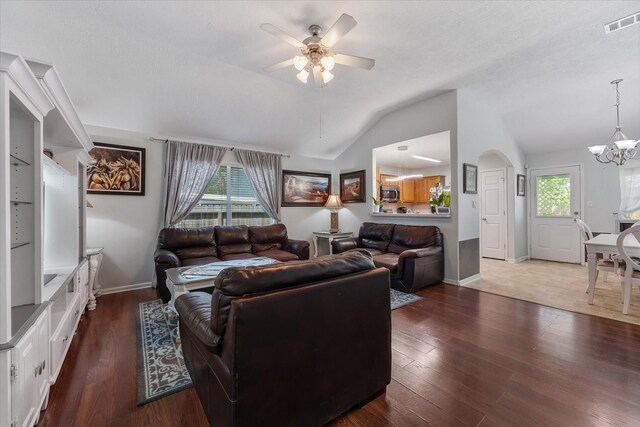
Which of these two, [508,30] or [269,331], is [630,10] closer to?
[508,30]

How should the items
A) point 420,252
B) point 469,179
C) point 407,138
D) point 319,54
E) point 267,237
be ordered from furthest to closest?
point 267,237
point 407,138
point 469,179
point 420,252
point 319,54

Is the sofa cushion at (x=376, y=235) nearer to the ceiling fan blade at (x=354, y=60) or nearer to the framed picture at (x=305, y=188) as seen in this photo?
the framed picture at (x=305, y=188)

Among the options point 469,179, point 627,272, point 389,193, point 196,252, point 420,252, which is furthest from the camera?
point 389,193

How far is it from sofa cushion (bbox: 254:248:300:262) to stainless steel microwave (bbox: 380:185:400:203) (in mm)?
3809

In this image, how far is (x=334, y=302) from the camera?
1407 millimetres

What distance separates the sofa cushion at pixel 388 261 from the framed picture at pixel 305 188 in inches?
89.9

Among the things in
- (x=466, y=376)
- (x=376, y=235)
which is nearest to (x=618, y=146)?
(x=376, y=235)

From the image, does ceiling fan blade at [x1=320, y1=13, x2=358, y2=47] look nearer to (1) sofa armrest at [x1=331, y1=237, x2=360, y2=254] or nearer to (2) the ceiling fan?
(2) the ceiling fan

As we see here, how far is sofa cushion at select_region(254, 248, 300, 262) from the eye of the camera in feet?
14.2

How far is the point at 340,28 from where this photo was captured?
7.04 feet

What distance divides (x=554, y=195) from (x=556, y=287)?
3056 millimetres

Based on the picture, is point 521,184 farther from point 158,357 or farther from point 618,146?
point 158,357

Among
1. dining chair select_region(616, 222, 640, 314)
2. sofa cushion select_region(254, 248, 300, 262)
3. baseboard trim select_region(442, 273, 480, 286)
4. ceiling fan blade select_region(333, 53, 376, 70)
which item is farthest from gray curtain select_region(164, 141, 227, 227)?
dining chair select_region(616, 222, 640, 314)

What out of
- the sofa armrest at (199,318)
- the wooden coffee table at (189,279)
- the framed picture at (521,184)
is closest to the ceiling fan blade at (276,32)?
the sofa armrest at (199,318)
